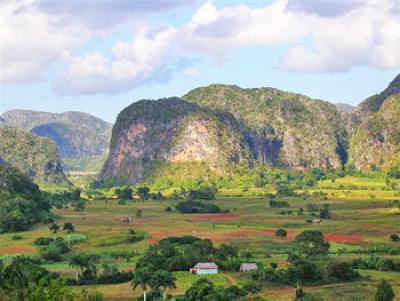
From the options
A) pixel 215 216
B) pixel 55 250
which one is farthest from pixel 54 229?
pixel 215 216

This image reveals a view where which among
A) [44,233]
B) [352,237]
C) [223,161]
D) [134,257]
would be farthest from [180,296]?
[223,161]

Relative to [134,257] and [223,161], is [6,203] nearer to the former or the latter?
[134,257]

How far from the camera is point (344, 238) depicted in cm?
8656

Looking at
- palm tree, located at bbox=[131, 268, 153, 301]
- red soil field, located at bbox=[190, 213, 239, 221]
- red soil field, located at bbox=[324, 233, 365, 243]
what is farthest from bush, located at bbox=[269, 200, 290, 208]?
palm tree, located at bbox=[131, 268, 153, 301]

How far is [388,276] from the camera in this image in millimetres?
62531

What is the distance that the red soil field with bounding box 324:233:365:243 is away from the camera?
84938 mm

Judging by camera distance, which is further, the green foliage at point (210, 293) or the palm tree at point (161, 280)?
the palm tree at point (161, 280)

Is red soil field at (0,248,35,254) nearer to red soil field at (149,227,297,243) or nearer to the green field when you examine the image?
the green field

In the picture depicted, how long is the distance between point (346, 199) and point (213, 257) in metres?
70.9

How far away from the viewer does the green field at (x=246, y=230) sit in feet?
195

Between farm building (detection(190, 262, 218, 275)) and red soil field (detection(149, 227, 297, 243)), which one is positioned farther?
red soil field (detection(149, 227, 297, 243))

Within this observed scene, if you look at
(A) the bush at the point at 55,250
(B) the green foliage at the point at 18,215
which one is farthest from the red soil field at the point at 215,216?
(A) the bush at the point at 55,250

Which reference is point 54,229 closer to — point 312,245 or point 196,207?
point 312,245

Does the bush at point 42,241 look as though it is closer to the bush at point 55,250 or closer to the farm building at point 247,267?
the bush at point 55,250
